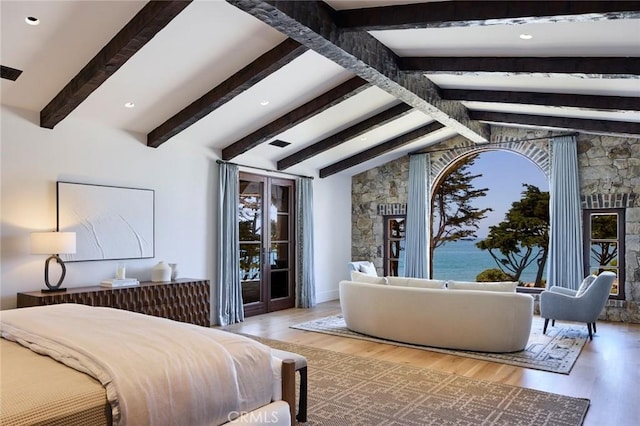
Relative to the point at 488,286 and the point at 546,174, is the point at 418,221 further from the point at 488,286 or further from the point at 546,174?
the point at 488,286

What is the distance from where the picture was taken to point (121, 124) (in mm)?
5539

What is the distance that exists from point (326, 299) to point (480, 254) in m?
4.88

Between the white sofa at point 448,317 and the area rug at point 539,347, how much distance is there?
11 centimetres

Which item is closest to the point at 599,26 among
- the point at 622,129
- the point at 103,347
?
the point at 622,129

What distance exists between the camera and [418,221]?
875 centimetres

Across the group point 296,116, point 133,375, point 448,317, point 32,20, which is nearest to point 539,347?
point 448,317

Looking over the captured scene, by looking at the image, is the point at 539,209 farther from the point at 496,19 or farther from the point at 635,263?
the point at 496,19

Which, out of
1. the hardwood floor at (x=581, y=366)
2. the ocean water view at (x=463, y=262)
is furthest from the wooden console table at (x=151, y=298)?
the ocean water view at (x=463, y=262)

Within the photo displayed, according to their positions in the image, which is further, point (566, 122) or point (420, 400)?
→ point (566, 122)

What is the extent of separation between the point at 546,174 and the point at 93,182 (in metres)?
6.81

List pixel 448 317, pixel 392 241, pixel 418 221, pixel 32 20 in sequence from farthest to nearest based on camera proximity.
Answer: pixel 392 241 < pixel 418 221 < pixel 448 317 < pixel 32 20

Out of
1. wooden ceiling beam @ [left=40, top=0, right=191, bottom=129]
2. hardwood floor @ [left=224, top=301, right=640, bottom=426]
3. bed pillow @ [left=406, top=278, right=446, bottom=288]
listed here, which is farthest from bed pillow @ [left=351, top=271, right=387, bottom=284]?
wooden ceiling beam @ [left=40, top=0, right=191, bottom=129]

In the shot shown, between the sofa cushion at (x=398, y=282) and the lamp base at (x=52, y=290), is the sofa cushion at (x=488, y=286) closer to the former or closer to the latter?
the sofa cushion at (x=398, y=282)

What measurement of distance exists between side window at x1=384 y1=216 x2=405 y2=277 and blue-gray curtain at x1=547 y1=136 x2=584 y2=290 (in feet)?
9.58
